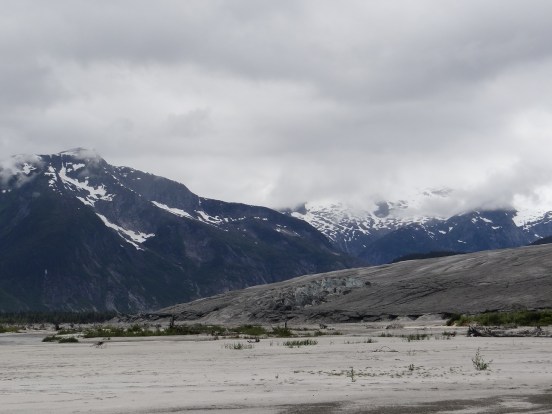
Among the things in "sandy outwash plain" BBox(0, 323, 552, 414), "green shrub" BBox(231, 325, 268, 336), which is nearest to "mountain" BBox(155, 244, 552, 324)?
"green shrub" BBox(231, 325, 268, 336)

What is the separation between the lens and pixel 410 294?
13438 cm

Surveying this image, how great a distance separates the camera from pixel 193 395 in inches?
978

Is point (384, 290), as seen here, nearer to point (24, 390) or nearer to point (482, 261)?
point (482, 261)

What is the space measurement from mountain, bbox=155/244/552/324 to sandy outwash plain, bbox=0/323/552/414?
7468 cm

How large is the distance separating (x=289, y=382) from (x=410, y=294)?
358 feet

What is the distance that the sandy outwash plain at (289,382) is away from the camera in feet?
72.8

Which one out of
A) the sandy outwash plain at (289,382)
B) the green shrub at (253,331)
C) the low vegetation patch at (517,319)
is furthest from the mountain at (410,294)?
the sandy outwash plain at (289,382)

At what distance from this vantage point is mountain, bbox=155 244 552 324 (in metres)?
119

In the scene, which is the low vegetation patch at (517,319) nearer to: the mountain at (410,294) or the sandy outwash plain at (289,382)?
the mountain at (410,294)

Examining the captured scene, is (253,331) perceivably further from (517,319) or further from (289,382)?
(289,382)

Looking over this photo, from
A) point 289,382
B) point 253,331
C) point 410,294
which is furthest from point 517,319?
point 289,382

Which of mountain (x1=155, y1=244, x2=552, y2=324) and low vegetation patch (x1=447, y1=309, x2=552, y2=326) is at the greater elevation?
mountain (x1=155, y1=244, x2=552, y2=324)

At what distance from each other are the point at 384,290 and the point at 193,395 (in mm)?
120812

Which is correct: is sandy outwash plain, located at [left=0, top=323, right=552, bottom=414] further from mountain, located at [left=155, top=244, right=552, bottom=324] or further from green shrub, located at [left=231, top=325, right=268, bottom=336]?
mountain, located at [left=155, top=244, right=552, bottom=324]
